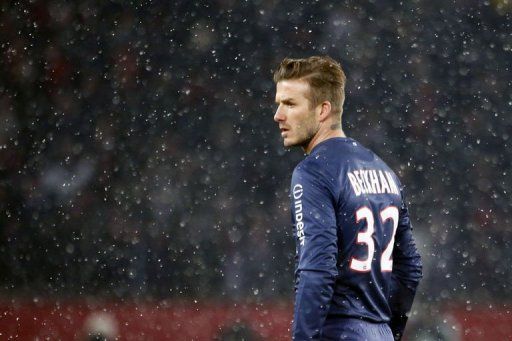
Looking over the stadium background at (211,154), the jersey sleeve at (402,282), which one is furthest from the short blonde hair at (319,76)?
the stadium background at (211,154)

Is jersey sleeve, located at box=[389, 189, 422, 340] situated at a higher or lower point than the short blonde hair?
lower

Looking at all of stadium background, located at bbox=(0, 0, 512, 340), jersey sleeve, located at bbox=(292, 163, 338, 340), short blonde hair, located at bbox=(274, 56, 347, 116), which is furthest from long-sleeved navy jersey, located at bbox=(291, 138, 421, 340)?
stadium background, located at bbox=(0, 0, 512, 340)

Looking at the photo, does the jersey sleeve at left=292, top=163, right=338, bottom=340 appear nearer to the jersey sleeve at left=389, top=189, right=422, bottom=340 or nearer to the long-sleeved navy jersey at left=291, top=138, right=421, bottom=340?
the long-sleeved navy jersey at left=291, top=138, right=421, bottom=340

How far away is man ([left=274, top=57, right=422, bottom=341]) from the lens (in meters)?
2.33

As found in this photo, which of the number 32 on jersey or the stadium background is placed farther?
the stadium background

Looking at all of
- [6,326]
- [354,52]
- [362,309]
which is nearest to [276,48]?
[354,52]

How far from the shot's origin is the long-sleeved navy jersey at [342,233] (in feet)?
7.61

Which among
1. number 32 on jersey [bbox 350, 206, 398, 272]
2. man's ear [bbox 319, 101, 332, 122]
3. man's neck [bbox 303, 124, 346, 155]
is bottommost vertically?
number 32 on jersey [bbox 350, 206, 398, 272]

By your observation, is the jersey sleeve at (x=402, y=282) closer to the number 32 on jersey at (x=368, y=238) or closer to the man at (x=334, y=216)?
the man at (x=334, y=216)

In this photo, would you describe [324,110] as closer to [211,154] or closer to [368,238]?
[368,238]

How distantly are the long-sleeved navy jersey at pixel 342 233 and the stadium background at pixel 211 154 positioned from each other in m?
5.95

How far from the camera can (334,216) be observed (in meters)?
2.38

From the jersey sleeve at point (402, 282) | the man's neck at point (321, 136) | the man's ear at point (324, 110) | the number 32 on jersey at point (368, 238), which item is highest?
the man's ear at point (324, 110)

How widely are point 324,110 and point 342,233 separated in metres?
0.39
